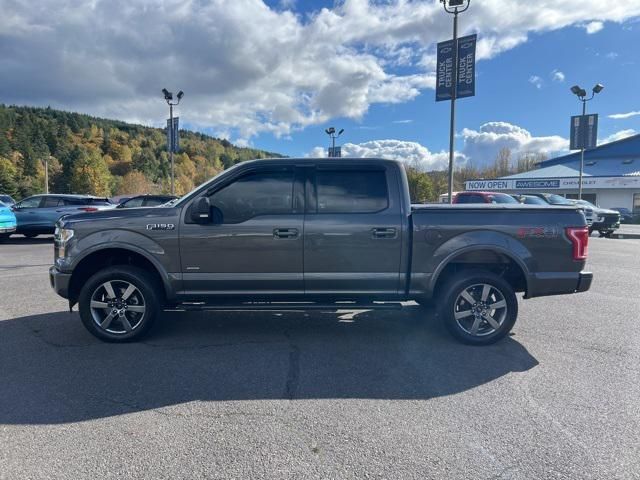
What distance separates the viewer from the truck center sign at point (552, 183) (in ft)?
128

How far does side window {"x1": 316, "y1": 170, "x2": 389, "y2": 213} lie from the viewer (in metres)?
4.49

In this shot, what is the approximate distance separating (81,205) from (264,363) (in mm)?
14615

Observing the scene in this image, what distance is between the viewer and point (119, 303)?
178 inches

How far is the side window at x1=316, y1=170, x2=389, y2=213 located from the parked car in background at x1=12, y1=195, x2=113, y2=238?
509 inches

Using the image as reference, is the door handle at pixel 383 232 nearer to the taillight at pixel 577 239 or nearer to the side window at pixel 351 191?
the side window at pixel 351 191

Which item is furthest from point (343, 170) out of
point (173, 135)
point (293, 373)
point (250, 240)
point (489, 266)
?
point (173, 135)

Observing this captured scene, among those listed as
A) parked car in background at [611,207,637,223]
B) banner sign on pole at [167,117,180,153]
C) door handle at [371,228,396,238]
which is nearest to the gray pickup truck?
door handle at [371,228,396,238]

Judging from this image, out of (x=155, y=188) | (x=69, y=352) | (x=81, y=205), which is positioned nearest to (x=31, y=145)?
(x=155, y=188)

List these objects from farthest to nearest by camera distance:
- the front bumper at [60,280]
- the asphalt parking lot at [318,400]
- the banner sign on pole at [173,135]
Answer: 1. the banner sign on pole at [173,135]
2. the front bumper at [60,280]
3. the asphalt parking lot at [318,400]

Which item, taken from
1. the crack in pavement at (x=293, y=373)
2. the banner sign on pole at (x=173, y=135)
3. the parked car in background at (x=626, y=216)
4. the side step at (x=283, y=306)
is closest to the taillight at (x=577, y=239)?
the side step at (x=283, y=306)

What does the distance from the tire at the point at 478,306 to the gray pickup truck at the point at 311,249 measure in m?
0.01

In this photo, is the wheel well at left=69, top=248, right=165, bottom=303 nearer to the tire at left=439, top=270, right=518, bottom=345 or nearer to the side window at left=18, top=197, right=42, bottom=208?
the tire at left=439, top=270, right=518, bottom=345

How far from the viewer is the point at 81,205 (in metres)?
15.6

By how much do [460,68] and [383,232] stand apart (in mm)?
11909
